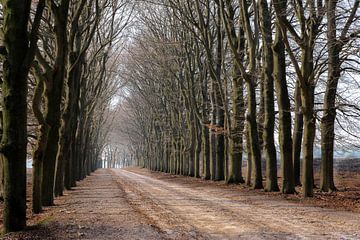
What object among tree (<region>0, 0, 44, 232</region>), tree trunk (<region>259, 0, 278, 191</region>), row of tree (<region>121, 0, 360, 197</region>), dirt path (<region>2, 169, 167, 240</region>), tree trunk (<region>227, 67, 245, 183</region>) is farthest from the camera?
tree trunk (<region>227, 67, 245, 183</region>)

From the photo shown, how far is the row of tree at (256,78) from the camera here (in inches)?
603

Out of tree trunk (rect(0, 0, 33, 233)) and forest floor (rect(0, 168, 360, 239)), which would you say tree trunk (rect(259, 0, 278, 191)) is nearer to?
forest floor (rect(0, 168, 360, 239))

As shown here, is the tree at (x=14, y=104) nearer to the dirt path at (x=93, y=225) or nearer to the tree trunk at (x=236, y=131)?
the dirt path at (x=93, y=225)

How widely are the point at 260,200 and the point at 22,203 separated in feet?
28.1

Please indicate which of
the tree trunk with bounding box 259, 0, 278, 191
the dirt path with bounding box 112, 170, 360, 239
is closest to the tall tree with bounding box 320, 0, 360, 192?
the tree trunk with bounding box 259, 0, 278, 191

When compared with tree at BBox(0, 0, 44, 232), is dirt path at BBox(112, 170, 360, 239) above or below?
below

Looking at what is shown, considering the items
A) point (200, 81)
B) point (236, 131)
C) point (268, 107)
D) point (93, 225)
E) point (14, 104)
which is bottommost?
point (93, 225)

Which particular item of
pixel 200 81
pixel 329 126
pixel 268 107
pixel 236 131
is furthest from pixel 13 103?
pixel 200 81

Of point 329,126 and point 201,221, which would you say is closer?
point 201,221

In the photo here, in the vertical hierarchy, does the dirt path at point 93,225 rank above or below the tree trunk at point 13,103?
below

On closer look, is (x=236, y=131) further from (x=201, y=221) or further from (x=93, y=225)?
(x=93, y=225)

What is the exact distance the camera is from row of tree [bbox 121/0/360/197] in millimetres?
15320

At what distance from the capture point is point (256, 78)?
2238 centimetres

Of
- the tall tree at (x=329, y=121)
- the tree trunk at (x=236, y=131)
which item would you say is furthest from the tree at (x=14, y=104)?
the tree trunk at (x=236, y=131)
